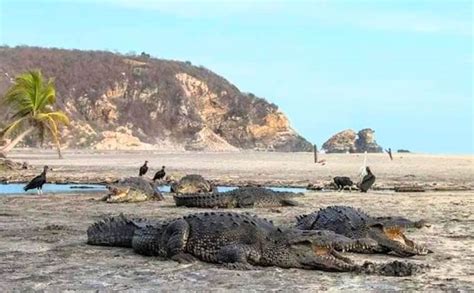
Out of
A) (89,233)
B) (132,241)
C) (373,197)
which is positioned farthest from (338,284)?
(373,197)

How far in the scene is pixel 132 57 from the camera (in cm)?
10825

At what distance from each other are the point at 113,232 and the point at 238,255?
6.96 feet

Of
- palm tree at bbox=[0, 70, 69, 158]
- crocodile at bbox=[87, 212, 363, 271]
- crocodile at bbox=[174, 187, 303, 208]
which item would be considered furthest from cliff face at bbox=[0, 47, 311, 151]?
crocodile at bbox=[87, 212, 363, 271]

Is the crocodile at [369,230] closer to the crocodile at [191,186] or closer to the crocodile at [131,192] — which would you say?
the crocodile at [131,192]

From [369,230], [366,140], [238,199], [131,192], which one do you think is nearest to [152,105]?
[366,140]

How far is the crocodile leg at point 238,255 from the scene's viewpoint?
7245 mm

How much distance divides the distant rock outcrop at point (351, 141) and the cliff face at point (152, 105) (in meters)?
4.18

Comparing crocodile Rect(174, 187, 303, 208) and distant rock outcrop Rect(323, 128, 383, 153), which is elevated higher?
distant rock outcrop Rect(323, 128, 383, 153)

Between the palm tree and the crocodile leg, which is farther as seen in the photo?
the palm tree

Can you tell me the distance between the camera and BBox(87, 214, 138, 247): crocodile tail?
8.55m

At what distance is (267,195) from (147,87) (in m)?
80.7

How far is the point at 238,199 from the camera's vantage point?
48.9ft

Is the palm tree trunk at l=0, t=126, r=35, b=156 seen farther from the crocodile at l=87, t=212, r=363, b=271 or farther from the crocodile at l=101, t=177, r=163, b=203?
the crocodile at l=87, t=212, r=363, b=271

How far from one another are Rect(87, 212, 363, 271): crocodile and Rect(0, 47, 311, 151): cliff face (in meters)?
72.6
